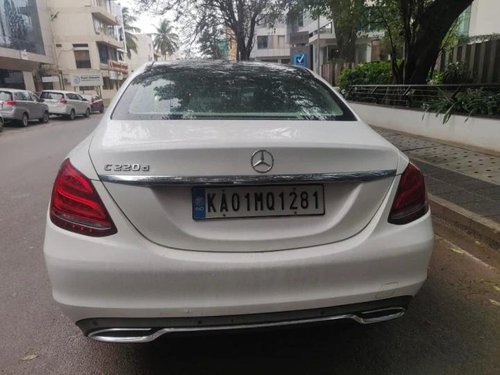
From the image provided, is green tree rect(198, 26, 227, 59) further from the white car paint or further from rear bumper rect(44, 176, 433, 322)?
rear bumper rect(44, 176, 433, 322)

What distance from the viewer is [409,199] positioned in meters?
2.12

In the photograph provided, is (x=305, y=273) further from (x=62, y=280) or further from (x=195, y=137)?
(x=62, y=280)

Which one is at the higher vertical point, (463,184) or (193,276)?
(193,276)

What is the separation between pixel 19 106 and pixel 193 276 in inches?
784

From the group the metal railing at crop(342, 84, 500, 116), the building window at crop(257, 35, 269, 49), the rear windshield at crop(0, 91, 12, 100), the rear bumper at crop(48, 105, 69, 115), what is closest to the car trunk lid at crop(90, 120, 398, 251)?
the metal railing at crop(342, 84, 500, 116)

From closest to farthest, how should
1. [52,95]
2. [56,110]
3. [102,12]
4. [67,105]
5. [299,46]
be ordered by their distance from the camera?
[299,46], [56,110], [67,105], [52,95], [102,12]

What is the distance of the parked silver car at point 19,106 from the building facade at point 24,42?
30.1 feet

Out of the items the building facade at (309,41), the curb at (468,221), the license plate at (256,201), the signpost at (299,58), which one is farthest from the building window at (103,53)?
the license plate at (256,201)

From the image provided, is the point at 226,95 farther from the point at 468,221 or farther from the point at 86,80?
the point at 86,80

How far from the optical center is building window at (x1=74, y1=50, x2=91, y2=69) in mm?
42406

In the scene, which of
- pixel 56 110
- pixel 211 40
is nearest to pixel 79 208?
pixel 56 110

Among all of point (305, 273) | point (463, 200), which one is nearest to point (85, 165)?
point (305, 273)

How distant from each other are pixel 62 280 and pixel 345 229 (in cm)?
126

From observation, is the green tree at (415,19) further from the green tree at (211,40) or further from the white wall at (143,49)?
the white wall at (143,49)
